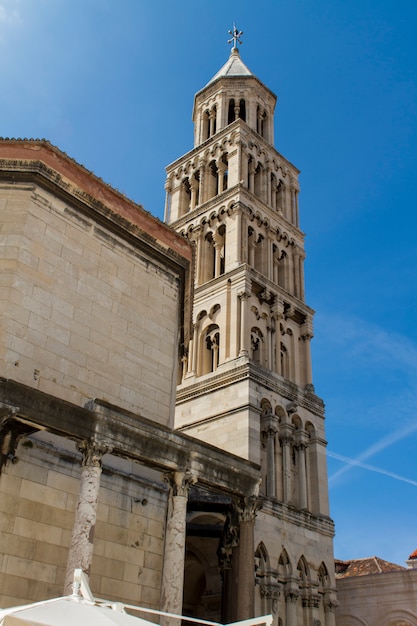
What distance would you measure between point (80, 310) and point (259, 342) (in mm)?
15642

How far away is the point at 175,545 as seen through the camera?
1551 cm

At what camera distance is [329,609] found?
28.9 meters

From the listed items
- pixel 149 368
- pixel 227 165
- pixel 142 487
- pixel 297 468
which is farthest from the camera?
pixel 227 165

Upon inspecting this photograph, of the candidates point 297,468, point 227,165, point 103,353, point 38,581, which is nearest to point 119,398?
point 103,353

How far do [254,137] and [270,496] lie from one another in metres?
21.4

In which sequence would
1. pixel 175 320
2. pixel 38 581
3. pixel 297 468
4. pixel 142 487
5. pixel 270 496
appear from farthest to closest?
pixel 297 468
pixel 270 496
pixel 175 320
pixel 142 487
pixel 38 581

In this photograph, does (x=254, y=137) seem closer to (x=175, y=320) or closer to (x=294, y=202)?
(x=294, y=202)

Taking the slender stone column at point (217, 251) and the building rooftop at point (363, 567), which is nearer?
the slender stone column at point (217, 251)

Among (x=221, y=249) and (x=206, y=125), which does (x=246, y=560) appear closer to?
(x=221, y=249)

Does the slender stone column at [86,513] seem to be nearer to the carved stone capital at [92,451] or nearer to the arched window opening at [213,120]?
the carved stone capital at [92,451]

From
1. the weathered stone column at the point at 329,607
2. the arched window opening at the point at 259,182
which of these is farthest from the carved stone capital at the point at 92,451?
the arched window opening at the point at 259,182

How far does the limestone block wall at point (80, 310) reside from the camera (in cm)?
1708

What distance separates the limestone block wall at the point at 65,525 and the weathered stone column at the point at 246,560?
2.35m

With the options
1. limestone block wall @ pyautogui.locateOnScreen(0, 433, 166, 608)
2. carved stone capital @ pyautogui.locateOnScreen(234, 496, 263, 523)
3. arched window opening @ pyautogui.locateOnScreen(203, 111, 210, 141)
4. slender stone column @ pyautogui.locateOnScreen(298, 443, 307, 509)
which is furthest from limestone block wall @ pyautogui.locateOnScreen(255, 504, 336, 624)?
arched window opening @ pyautogui.locateOnScreen(203, 111, 210, 141)
